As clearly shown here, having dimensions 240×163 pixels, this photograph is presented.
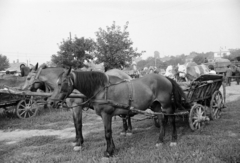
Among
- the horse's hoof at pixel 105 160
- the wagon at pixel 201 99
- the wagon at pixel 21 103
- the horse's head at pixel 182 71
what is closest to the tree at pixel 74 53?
the wagon at pixel 21 103

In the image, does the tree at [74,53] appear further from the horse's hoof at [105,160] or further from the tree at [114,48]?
the horse's hoof at [105,160]

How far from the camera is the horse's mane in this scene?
4039mm

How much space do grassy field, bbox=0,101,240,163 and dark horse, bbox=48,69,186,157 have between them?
0.41m

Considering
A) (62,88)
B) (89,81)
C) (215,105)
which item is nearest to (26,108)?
(62,88)

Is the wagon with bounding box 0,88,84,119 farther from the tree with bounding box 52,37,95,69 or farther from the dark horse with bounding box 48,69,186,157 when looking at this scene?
the tree with bounding box 52,37,95,69

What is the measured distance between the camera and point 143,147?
4.63 meters

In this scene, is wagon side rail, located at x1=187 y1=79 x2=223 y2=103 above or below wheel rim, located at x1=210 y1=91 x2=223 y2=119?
above

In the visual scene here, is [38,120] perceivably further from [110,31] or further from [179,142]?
[110,31]

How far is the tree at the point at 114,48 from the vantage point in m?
13.5

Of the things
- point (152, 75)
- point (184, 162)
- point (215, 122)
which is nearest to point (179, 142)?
point (184, 162)

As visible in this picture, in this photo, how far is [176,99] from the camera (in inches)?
199

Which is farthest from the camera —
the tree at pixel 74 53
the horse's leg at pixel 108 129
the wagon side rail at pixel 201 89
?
the tree at pixel 74 53

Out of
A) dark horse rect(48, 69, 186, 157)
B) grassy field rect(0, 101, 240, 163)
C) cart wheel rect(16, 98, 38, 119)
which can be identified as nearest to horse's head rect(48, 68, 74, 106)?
dark horse rect(48, 69, 186, 157)

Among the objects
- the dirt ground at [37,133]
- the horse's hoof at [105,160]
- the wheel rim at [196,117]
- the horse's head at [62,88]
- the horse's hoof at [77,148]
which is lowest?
the dirt ground at [37,133]
